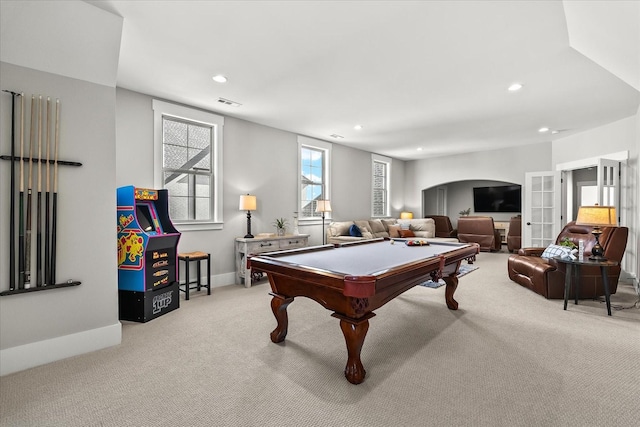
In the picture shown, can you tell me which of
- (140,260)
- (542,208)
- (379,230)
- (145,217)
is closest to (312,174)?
(379,230)

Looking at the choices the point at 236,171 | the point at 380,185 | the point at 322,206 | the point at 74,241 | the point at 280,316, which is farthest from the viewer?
the point at 380,185

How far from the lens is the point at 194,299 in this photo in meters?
3.96

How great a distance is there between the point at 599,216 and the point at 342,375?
10.8 ft

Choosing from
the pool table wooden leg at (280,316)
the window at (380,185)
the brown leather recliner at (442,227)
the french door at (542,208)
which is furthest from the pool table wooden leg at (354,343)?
the brown leather recliner at (442,227)

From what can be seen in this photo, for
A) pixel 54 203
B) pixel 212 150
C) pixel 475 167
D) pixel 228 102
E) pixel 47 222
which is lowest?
pixel 47 222

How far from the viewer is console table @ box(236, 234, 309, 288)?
4.59m

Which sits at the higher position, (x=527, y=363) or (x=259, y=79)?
(x=259, y=79)

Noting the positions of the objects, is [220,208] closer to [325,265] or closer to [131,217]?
[131,217]

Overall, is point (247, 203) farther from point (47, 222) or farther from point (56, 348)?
point (56, 348)

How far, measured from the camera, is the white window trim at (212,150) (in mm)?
4059

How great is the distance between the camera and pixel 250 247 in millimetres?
4602

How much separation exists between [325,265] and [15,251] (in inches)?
89.1

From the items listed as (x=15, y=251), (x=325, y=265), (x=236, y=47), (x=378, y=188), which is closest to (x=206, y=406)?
(x=325, y=265)

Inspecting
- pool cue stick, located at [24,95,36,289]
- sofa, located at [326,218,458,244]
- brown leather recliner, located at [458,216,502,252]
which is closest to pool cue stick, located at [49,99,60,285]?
pool cue stick, located at [24,95,36,289]
